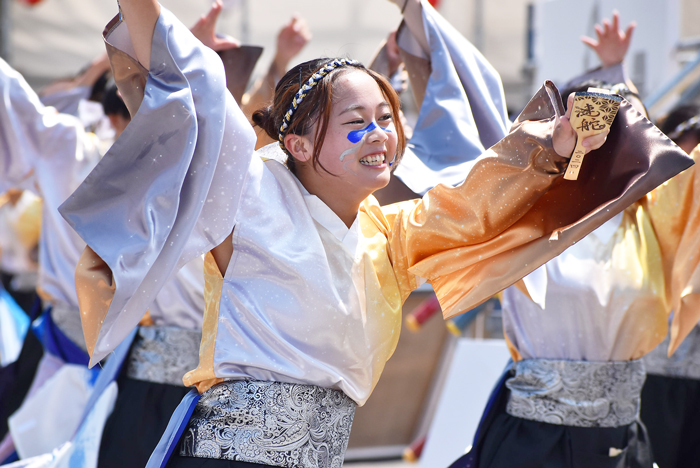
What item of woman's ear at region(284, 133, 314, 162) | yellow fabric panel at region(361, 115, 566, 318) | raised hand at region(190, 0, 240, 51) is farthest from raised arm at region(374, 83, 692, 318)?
raised hand at region(190, 0, 240, 51)

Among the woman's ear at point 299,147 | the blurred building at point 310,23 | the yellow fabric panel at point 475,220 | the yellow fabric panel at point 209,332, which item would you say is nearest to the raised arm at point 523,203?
the yellow fabric panel at point 475,220

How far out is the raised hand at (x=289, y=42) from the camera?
2.10m

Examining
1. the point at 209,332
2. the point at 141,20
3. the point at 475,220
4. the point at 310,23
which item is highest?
the point at 141,20

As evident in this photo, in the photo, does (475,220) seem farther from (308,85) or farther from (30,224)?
(30,224)

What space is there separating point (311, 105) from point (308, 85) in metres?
0.04

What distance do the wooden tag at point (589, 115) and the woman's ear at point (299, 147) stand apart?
44 cm

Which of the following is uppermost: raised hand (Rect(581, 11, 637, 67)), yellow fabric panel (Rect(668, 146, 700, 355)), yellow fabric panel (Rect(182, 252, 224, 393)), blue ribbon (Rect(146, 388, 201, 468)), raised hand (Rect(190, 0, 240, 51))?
raised hand (Rect(581, 11, 637, 67))

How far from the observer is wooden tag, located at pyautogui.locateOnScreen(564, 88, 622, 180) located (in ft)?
3.56

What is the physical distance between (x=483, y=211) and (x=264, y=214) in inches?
14.2

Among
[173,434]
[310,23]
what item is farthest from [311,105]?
[310,23]

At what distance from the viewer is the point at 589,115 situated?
1119 millimetres

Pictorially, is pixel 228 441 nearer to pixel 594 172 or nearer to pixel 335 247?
pixel 335 247

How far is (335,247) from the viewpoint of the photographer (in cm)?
130

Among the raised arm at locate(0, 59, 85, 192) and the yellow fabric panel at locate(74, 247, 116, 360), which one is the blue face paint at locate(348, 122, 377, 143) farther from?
the raised arm at locate(0, 59, 85, 192)
